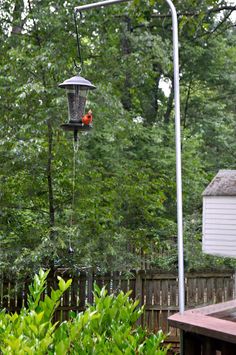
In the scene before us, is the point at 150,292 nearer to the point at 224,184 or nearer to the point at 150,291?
the point at 150,291

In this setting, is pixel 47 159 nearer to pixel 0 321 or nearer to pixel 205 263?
pixel 205 263

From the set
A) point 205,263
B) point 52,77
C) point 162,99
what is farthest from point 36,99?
point 162,99

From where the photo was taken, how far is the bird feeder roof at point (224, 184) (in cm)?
310

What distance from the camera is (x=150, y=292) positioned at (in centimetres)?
746

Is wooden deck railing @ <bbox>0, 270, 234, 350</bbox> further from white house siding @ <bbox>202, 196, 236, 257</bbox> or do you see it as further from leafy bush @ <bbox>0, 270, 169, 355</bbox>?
leafy bush @ <bbox>0, 270, 169, 355</bbox>

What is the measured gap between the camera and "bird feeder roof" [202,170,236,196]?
3.10 metres

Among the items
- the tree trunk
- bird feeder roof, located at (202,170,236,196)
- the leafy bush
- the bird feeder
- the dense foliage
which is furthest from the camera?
the tree trunk

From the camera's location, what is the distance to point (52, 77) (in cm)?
623

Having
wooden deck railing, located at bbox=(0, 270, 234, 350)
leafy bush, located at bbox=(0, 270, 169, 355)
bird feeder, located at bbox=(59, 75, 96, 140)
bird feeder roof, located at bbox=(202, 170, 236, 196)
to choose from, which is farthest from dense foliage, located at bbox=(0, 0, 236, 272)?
leafy bush, located at bbox=(0, 270, 169, 355)

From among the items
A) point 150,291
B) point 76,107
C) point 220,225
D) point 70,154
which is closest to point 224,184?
point 220,225

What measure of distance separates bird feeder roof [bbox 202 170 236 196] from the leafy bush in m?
0.91

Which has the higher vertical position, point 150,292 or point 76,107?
point 76,107

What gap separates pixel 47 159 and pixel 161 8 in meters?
5.50

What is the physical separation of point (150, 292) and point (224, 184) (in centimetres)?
454
